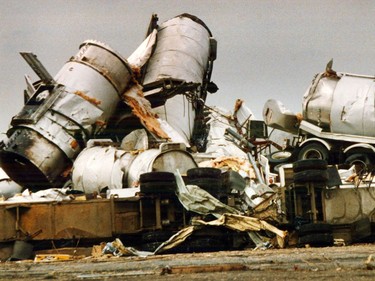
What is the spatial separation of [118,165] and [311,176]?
16.8 feet

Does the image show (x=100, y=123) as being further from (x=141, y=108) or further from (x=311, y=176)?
(x=311, y=176)

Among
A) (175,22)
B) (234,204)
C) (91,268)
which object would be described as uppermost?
(175,22)

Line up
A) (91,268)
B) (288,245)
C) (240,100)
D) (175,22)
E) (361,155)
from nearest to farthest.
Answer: (91,268) < (288,245) < (361,155) < (175,22) < (240,100)

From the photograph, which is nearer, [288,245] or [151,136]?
[288,245]

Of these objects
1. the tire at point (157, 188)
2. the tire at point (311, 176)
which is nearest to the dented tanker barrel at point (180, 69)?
the tire at point (157, 188)

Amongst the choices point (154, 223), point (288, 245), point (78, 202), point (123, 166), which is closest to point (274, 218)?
point (288, 245)

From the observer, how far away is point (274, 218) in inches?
535

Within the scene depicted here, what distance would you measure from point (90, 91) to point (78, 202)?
7.27 metres

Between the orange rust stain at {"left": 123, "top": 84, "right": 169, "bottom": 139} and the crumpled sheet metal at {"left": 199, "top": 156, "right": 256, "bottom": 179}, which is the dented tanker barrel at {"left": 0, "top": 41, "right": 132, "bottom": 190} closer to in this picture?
the orange rust stain at {"left": 123, "top": 84, "right": 169, "bottom": 139}

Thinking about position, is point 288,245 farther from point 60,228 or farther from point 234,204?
point 60,228

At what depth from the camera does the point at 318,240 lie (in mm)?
12617

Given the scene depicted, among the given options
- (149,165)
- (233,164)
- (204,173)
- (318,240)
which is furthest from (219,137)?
(318,240)

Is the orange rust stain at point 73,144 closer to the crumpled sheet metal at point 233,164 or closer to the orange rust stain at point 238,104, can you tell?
the crumpled sheet metal at point 233,164

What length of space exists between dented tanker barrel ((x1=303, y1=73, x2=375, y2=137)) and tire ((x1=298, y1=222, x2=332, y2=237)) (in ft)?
25.7
